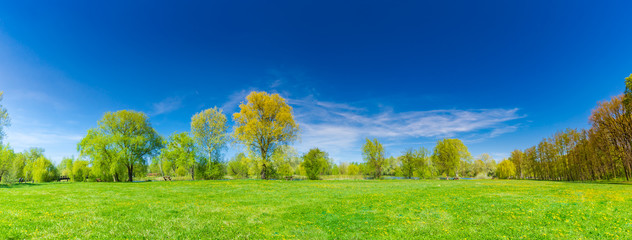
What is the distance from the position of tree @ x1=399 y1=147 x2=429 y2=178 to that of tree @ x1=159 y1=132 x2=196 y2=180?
60.4m

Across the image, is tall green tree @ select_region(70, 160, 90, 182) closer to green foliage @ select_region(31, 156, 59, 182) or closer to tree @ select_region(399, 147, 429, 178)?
green foliage @ select_region(31, 156, 59, 182)

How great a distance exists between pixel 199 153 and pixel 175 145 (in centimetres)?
495

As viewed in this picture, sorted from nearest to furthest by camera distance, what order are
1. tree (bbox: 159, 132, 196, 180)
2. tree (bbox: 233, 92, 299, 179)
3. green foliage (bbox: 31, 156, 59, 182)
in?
tree (bbox: 233, 92, 299, 179) < tree (bbox: 159, 132, 196, 180) < green foliage (bbox: 31, 156, 59, 182)

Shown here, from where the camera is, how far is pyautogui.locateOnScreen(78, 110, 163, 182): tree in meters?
44.8

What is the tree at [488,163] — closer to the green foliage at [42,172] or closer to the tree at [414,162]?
the tree at [414,162]

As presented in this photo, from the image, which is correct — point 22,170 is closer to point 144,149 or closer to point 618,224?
point 144,149

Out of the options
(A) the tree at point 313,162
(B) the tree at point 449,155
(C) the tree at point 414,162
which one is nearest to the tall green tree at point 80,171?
(A) the tree at point 313,162

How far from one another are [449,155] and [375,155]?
24.5m

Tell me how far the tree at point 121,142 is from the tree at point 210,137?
8.77 m

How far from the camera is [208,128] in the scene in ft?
168

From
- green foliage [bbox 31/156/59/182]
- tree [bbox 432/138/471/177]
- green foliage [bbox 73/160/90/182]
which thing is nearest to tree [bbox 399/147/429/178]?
tree [bbox 432/138/471/177]

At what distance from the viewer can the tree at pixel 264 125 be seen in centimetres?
4266

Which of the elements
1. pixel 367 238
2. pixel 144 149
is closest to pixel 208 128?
pixel 144 149

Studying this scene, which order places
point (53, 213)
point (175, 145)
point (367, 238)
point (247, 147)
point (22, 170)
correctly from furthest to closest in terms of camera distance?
point (22, 170) → point (175, 145) → point (247, 147) → point (53, 213) → point (367, 238)
